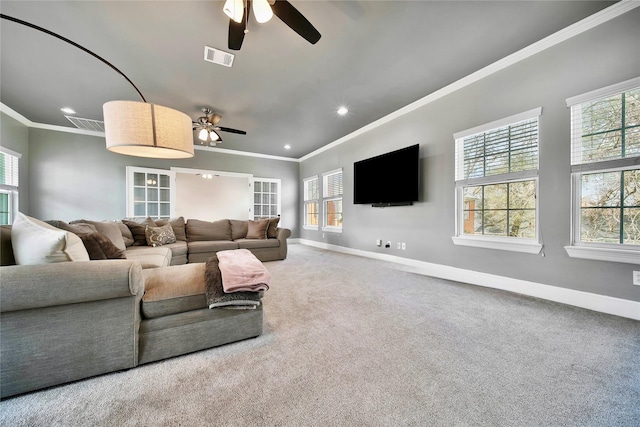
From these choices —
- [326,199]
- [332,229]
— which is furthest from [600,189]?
[326,199]

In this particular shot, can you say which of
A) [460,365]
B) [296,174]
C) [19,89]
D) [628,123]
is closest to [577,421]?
[460,365]

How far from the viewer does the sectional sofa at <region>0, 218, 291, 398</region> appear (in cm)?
113

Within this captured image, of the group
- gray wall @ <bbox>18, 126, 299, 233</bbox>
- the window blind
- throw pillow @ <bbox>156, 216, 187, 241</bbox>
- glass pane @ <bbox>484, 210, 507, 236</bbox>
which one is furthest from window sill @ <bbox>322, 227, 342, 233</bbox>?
gray wall @ <bbox>18, 126, 299, 233</bbox>

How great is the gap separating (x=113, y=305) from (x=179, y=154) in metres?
1.13

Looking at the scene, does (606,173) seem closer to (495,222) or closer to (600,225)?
(600,225)

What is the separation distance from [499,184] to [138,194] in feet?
22.8

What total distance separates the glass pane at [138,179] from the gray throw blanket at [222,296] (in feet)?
16.5

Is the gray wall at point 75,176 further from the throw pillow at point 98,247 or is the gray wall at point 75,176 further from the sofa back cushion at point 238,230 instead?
the throw pillow at point 98,247

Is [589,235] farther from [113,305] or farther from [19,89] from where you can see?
[19,89]

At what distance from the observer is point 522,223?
2.71m

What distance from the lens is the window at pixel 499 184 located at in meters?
2.62

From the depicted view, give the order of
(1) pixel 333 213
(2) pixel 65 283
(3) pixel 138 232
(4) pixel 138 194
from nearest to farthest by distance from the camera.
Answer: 1. (2) pixel 65 283
2. (3) pixel 138 232
3. (4) pixel 138 194
4. (1) pixel 333 213

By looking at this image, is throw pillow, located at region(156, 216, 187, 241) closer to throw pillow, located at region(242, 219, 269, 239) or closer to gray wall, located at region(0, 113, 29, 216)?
throw pillow, located at region(242, 219, 269, 239)

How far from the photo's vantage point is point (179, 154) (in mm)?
1835
